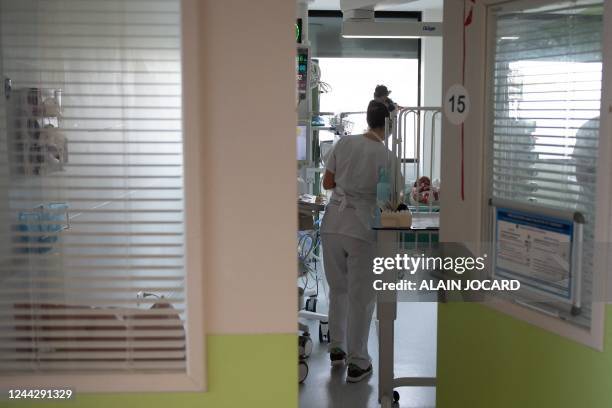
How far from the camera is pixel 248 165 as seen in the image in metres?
2.02

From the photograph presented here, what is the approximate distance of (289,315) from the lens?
206cm

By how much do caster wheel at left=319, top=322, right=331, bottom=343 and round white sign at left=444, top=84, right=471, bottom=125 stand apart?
2.27 m

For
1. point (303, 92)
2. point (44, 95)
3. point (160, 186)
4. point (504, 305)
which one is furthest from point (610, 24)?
point (303, 92)

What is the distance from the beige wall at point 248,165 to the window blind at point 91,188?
0.09 m

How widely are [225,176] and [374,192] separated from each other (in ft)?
7.57

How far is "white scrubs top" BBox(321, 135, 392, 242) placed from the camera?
420cm

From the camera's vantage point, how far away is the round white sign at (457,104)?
124 inches

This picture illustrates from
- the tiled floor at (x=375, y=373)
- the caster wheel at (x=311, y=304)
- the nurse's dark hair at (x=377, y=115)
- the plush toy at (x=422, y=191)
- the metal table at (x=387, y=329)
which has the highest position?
the nurse's dark hair at (x=377, y=115)

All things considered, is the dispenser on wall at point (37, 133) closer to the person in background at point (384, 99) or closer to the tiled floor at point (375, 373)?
the tiled floor at point (375, 373)

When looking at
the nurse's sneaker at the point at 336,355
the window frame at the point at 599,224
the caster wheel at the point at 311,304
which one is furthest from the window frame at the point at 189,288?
the caster wheel at the point at 311,304

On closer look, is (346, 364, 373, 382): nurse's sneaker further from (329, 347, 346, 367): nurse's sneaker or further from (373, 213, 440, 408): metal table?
(373, 213, 440, 408): metal table

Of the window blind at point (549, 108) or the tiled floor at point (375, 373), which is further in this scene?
the tiled floor at point (375, 373)

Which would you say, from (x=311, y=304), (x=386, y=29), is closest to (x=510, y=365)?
(x=311, y=304)

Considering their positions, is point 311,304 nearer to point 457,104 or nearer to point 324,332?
point 324,332
